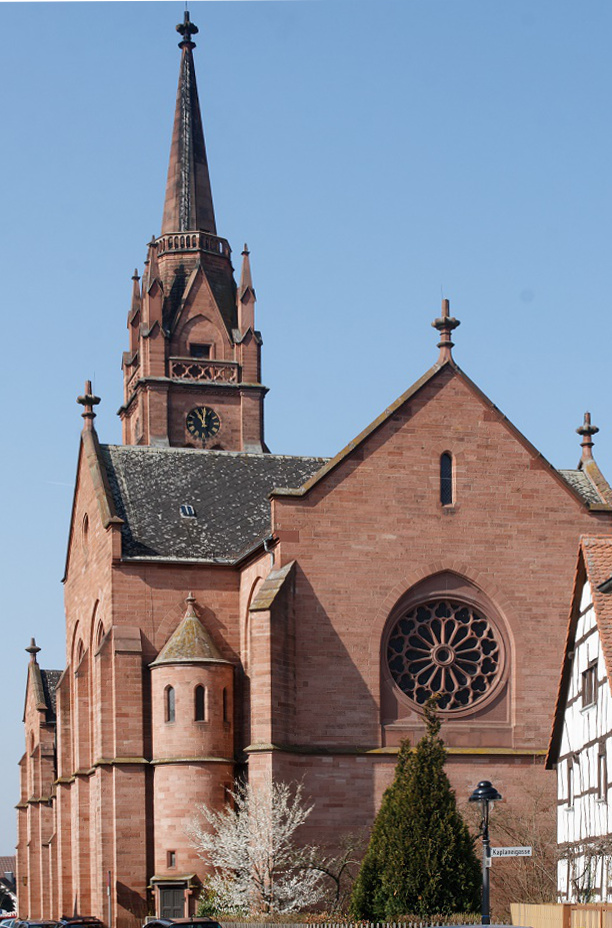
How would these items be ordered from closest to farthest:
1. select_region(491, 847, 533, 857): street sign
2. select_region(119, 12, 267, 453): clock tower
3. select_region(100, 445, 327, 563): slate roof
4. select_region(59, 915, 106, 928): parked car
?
select_region(491, 847, 533, 857): street sign < select_region(59, 915, 106, 928): parked car < select_region(100, 445, 327, 563): slate roof < select_region(119, 12, 267, 453): clock tower

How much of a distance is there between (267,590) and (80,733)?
11166 millimetres

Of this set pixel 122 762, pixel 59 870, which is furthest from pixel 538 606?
pixel 59 870

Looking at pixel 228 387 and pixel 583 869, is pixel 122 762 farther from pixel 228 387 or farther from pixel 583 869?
pixel 228 387

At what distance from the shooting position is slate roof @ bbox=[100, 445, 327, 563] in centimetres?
5475

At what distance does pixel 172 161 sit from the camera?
79938mm

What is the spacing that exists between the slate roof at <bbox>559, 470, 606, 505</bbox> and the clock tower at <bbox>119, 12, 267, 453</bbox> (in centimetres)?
1873

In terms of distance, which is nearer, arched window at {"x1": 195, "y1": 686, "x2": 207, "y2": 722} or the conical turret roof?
arched window at {"x1": 195, "y1": 686, "x2": 207, "y2": 722}

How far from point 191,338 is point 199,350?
604mm

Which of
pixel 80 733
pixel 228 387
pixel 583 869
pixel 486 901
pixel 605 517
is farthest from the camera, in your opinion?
pixel 228 387

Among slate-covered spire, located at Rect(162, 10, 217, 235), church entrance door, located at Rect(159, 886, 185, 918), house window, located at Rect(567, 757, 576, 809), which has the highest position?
slate-covered spire, located at Rect(162, 10, 217, 235)

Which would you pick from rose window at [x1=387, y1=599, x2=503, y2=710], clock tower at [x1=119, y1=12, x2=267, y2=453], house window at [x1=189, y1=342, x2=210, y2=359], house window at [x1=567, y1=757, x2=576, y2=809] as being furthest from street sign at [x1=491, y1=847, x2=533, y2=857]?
house window at [x1=189, y1=342, x2=210, y2=359]

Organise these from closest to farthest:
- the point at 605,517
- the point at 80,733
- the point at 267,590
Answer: the point at 267,590 < the point at 605,517 < the point at 80,733

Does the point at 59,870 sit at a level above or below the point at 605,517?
below

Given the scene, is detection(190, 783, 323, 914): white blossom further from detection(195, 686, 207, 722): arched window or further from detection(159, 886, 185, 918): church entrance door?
detection(195, 686, 207, 722): arched window
